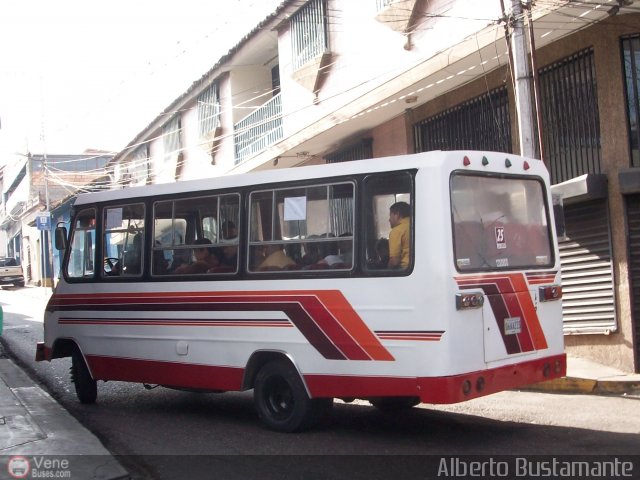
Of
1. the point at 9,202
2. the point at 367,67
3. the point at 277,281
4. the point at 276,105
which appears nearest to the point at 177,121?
the point at 276,105

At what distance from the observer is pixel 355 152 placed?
687 inches

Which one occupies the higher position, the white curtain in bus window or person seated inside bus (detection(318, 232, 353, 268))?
the white curtain in bus window

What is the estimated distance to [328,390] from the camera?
695cm

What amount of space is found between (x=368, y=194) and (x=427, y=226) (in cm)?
72

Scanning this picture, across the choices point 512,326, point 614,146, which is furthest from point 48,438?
point 614,146

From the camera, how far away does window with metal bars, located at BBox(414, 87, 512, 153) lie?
1268 cm

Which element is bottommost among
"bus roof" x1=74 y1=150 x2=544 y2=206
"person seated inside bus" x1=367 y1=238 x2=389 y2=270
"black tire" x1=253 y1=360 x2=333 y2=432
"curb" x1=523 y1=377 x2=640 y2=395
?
"curb" x1=523 y1=377 x2=640 y2=395

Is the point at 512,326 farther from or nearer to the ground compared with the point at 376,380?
farther from the ground

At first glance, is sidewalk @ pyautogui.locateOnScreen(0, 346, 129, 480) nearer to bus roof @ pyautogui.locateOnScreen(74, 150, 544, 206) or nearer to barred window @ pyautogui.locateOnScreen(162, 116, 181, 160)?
bus roof @ pyautogui.locateOnScreen(74, 150, 544, 206)

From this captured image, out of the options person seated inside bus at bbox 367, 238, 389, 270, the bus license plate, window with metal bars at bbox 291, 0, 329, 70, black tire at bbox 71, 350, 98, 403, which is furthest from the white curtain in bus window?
window with metal bars at bbox 291, 0, 329, 70

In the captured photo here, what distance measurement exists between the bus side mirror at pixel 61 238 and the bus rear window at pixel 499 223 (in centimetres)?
545

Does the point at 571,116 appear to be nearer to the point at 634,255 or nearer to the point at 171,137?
the point at 634,255

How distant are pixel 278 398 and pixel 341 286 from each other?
148 centimetres

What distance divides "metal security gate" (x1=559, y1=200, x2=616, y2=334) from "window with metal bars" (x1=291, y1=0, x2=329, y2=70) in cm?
718
